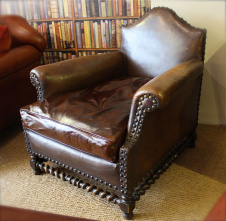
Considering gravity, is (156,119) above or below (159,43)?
below

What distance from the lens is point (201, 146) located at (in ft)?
5.46

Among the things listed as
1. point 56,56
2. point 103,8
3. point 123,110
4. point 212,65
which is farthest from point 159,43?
point 56,56

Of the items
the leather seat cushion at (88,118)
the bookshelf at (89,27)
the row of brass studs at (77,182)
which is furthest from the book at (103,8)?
the row of brass studs at (77,182)

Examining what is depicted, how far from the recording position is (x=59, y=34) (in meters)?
2.19

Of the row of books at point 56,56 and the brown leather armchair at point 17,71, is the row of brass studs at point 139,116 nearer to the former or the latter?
the brown leather armchair at point 17,71

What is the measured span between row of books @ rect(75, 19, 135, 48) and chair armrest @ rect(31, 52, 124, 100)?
0.47 meters

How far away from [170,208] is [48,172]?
24.4 inches

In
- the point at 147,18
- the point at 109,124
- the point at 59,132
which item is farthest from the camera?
the point at 147,18

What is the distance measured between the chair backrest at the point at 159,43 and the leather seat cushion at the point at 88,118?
0.21m

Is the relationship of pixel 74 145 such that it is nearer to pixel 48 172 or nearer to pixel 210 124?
pixel 48 172

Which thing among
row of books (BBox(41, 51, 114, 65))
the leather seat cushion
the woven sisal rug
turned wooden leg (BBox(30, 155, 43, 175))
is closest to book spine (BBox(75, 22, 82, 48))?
row of books (BBox(41, 51, 114, 65))

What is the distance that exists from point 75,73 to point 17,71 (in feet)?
1.75

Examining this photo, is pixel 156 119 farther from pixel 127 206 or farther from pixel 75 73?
pixel 75 73

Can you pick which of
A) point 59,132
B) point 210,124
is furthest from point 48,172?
point 210,124
